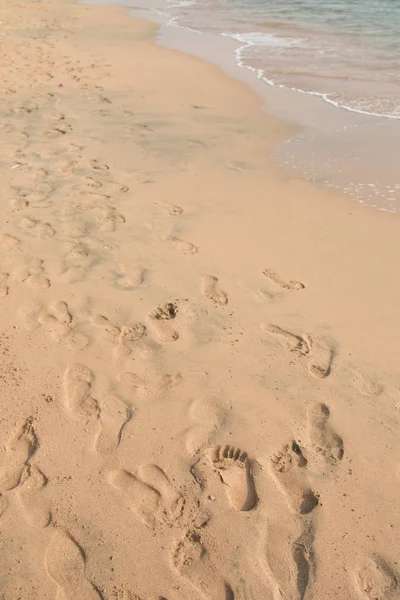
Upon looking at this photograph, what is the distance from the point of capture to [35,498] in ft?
7.55

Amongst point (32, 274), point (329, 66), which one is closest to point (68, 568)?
point (32, 274)

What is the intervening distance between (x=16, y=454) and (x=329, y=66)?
877cm

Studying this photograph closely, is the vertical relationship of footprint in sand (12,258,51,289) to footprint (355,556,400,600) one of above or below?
above

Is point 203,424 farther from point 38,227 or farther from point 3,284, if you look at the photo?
point 38,227

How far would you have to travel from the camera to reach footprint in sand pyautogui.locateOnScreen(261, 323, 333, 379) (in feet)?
9.84

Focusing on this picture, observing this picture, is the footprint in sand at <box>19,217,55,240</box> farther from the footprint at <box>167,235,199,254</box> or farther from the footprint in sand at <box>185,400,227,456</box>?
the footprint in sand at <box>185,400,227,456</box>

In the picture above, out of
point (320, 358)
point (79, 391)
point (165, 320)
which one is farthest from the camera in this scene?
point (165, 320)

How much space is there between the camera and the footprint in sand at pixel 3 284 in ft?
11.5

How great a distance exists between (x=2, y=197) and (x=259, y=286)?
2.46 metres

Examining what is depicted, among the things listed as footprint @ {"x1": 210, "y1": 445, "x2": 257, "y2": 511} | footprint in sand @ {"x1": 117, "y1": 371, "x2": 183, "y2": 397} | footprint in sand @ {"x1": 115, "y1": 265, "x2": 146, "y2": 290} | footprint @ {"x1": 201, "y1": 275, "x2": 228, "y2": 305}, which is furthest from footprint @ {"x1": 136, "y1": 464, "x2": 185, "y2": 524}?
footprint in sand @ {"x1": 115, "y1": 265, "x2": 146, "y2": 290}

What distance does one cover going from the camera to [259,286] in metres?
3.66

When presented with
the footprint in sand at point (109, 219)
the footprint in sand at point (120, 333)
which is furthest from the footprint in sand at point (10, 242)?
the footprint in sand at point (120, 333)

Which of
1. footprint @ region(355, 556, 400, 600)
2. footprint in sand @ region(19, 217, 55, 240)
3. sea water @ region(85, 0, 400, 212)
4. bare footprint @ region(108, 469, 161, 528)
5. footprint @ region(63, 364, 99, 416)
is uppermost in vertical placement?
sea water @ region(85, 0, 400, 212)

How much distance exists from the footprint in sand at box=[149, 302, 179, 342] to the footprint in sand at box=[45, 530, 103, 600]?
1.30 metres
